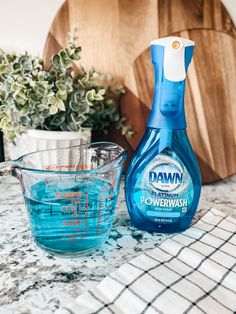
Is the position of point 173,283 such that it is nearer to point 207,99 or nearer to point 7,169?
point 7,169

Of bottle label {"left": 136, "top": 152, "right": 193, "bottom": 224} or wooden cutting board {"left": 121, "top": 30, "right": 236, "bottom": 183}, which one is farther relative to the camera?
wooden cutting board {"left": 121, "top": 30, "right": 236, "bottom": 183}

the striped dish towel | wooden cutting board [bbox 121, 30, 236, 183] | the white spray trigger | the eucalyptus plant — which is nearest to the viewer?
the striped dish towel

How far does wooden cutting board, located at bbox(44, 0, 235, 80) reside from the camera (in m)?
0.72

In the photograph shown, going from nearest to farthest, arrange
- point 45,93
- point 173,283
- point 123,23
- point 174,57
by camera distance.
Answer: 1. point 173,283
2. point 174,57
3. point 45,93
4. point 123,23

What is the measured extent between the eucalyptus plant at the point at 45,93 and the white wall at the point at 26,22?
157 millimetres

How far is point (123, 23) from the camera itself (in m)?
0.73

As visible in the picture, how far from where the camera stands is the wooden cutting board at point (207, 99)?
2.39 ft

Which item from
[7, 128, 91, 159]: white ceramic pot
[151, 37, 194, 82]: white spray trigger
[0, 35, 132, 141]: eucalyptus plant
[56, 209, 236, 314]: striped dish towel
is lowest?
[56, 209, 236, 314]: striped dish towel

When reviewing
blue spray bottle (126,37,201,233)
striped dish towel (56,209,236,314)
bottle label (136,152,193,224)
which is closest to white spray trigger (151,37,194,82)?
blue spray bottle (126,37,201,233)

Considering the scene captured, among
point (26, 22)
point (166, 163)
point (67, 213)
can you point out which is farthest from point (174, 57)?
point (26, 22)

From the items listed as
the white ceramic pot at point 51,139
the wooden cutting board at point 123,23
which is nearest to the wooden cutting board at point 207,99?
the wooden cutting board at point 123,23

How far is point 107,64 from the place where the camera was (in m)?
0.75

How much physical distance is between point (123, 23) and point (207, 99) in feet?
0.78

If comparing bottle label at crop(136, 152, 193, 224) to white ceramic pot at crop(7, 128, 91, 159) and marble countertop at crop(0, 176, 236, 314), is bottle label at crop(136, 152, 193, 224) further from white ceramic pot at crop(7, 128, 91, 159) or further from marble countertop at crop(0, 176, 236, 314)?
white ceramic pot at crop(7, 128, 91, 159)
